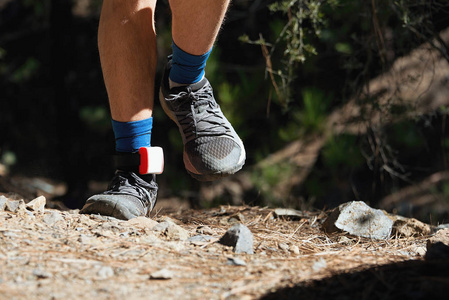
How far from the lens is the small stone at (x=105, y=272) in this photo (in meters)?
0.95

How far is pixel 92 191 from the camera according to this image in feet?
14.4

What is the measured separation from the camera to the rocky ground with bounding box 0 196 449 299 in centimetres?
89

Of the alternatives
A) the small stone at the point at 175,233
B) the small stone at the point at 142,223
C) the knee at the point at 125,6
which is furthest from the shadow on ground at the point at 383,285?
the knee at the point at 125,6

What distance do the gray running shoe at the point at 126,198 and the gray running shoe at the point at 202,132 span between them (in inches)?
6.9

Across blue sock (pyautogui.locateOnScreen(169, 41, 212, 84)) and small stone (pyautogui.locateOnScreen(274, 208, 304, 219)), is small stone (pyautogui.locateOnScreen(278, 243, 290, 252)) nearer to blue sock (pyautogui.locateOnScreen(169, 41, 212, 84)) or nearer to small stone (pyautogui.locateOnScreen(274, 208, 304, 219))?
small stone (pyautogui.locateOnScreen(274, 208, 304, 219))

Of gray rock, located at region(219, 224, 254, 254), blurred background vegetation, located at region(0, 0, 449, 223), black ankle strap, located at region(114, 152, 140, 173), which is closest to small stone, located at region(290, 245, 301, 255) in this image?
gray rock, located at region(219, 224, 254, 254)

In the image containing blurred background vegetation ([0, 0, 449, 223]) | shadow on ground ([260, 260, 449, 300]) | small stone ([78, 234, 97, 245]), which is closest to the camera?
shadow on ground ([260, 260, 449, 300])

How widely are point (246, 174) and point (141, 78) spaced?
233 centimetres

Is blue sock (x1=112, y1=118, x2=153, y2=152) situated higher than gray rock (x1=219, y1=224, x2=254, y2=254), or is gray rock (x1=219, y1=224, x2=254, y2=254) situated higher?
blue sock (x1=112, y1=118, x2=153, y2=152)

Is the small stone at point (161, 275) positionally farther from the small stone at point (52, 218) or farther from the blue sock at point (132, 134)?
the blue sock at point (132, 134)

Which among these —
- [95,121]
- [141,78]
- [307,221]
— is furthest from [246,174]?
[141,78]

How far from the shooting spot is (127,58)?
1551 mm

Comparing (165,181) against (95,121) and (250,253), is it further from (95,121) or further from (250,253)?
(250,253)

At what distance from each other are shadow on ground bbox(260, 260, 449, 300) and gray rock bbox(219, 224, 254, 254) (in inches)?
9.9
